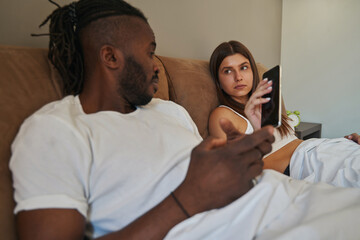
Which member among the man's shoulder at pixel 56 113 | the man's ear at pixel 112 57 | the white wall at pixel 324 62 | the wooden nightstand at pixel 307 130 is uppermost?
the man's ear at pixel 112 57

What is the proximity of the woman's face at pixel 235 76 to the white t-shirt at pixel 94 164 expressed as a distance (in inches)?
32.3

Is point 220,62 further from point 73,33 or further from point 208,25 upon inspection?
point 73,33

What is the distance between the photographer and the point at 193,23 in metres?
1.59

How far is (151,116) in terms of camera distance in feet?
2.39

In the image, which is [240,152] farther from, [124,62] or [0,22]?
A: [0,22]

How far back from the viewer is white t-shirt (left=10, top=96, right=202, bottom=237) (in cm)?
49

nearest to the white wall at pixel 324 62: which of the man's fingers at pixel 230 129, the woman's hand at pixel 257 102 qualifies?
the woman's hand at pixel 257 102

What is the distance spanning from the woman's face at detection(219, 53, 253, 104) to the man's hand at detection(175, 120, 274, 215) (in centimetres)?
89

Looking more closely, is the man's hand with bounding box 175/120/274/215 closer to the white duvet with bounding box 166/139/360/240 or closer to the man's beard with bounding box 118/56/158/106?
the white duvet with bounding box 166/139/360/240

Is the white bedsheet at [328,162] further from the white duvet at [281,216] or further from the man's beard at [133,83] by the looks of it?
the man's beard at [133,83]

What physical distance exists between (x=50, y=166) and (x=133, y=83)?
0.32 m

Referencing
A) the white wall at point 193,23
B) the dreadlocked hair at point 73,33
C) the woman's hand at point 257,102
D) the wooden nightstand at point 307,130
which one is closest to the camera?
the dreadlocked hair at point 73,33

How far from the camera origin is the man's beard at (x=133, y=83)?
71 cm

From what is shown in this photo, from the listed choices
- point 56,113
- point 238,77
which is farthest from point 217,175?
point 238,77
